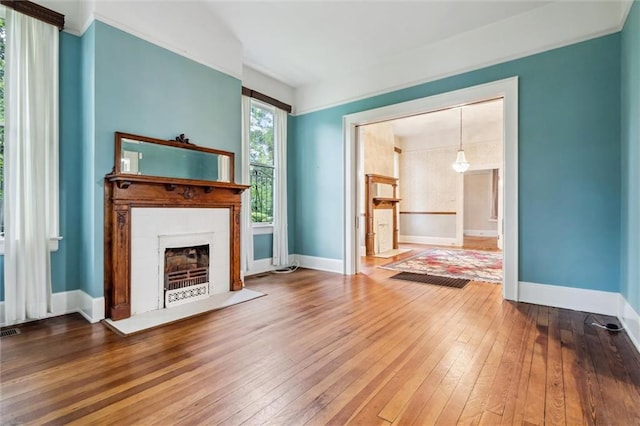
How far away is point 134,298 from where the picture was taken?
289 centimetres

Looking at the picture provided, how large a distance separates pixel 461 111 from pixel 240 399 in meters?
7.31

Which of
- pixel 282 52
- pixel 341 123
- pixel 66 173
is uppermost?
pixel 282 52

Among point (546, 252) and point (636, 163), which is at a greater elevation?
point (636, 163)

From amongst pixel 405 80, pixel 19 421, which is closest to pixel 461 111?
pixel 405 80

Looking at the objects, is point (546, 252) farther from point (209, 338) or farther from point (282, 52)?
point (282, 52)

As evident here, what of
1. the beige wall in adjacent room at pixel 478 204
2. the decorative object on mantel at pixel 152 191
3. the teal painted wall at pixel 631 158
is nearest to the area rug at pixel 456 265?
the teal painted wall at pixel 631 158

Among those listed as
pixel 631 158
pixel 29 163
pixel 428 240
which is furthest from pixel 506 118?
pixel 428 240

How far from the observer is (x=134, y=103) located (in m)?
3.06

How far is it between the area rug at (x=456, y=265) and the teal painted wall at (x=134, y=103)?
3726 millimetres

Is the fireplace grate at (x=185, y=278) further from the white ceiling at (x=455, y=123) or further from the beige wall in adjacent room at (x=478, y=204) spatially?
the beige wall in adjacent room at (x=478, y=204)

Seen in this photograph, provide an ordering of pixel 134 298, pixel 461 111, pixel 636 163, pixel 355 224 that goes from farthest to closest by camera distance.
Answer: pixel 461 111 → pixel 355 224 → pixel 134 298 → pixel 636 163

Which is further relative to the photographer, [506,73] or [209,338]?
[506,73]

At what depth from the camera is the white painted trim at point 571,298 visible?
2.90 m

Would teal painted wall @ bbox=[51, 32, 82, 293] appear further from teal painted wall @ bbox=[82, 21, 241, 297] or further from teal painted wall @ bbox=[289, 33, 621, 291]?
teal painted wall @ bbox=[289, 33, 621, 291]
